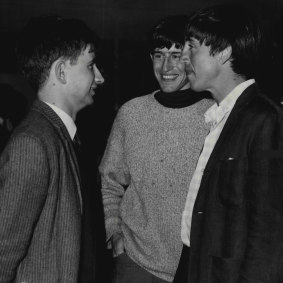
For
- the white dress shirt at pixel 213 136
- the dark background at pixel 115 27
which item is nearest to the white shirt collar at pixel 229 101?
the white dress shirt at pixel 213 136

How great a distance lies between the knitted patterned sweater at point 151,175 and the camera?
7.54ft

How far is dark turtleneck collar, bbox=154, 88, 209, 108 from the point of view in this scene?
2455 millimetres

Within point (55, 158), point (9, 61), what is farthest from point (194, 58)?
point (9, 61)

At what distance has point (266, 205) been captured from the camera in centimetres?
157

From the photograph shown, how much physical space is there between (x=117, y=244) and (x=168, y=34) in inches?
47.7

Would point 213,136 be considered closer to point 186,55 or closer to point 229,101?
point 229,101

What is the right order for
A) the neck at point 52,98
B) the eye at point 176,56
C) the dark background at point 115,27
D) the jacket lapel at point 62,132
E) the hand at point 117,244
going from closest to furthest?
the jacket lapel at point 62,132
the neck at point 52,98
the hand at point 117,244
the eye at point 176,56
the dark background at point 115,27

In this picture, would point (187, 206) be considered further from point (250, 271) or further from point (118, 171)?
point (118, 171)

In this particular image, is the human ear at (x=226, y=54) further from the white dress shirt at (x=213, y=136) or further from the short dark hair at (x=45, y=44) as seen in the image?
the short dark hair at (x=45, y=44)

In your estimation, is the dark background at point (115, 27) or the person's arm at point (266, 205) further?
the dark background at point (115, 27)

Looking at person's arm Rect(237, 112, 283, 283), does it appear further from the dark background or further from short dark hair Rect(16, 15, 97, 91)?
the dark background

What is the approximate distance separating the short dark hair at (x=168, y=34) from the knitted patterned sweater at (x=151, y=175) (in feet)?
1.06

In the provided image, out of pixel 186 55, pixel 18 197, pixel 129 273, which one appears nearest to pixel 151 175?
pixel 129 273

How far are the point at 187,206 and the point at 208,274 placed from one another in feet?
1.03
